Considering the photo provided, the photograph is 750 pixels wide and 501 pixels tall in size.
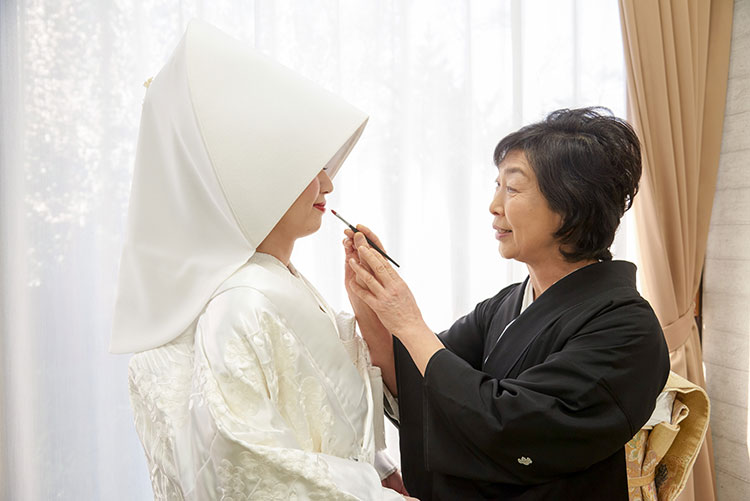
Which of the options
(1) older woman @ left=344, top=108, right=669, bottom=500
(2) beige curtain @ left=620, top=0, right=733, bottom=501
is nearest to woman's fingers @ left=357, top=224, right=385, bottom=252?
(1) older woman @ left=344, top=108, right=669, bottom=500

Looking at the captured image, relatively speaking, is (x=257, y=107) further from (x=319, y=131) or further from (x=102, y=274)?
(x=102, y=274)

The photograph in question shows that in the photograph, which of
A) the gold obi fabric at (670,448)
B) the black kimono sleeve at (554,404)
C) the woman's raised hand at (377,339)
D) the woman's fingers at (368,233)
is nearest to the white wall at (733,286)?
the gold obi fabric at (670,448)

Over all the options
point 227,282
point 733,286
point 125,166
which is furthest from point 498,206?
point 733,286

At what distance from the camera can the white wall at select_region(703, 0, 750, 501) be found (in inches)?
92.0

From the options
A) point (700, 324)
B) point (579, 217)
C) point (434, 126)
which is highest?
point (434, 126)

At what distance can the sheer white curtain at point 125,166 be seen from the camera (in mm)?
1748

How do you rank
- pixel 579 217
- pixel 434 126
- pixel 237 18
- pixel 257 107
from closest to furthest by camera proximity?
pixel 257 107, pixel 579 217, pixel 237 18, pixel 434 126

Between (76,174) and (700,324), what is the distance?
98.2 inches

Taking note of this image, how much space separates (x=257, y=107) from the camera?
1.07 meters

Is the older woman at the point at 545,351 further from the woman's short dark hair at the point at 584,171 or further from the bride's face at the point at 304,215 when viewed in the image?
the bride's face at the point at 304,215

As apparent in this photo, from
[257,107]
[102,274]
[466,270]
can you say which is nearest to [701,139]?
[466,270]

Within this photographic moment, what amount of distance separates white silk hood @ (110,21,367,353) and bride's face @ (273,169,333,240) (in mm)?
93

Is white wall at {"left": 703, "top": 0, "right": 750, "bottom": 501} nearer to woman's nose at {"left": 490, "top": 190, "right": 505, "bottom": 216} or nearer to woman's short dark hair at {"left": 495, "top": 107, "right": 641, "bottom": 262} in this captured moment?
woman's short dark hair at {"left": 495, "top": 107, "right": 641, "bottom": 262}

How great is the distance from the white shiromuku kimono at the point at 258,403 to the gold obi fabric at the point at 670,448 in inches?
32.4
